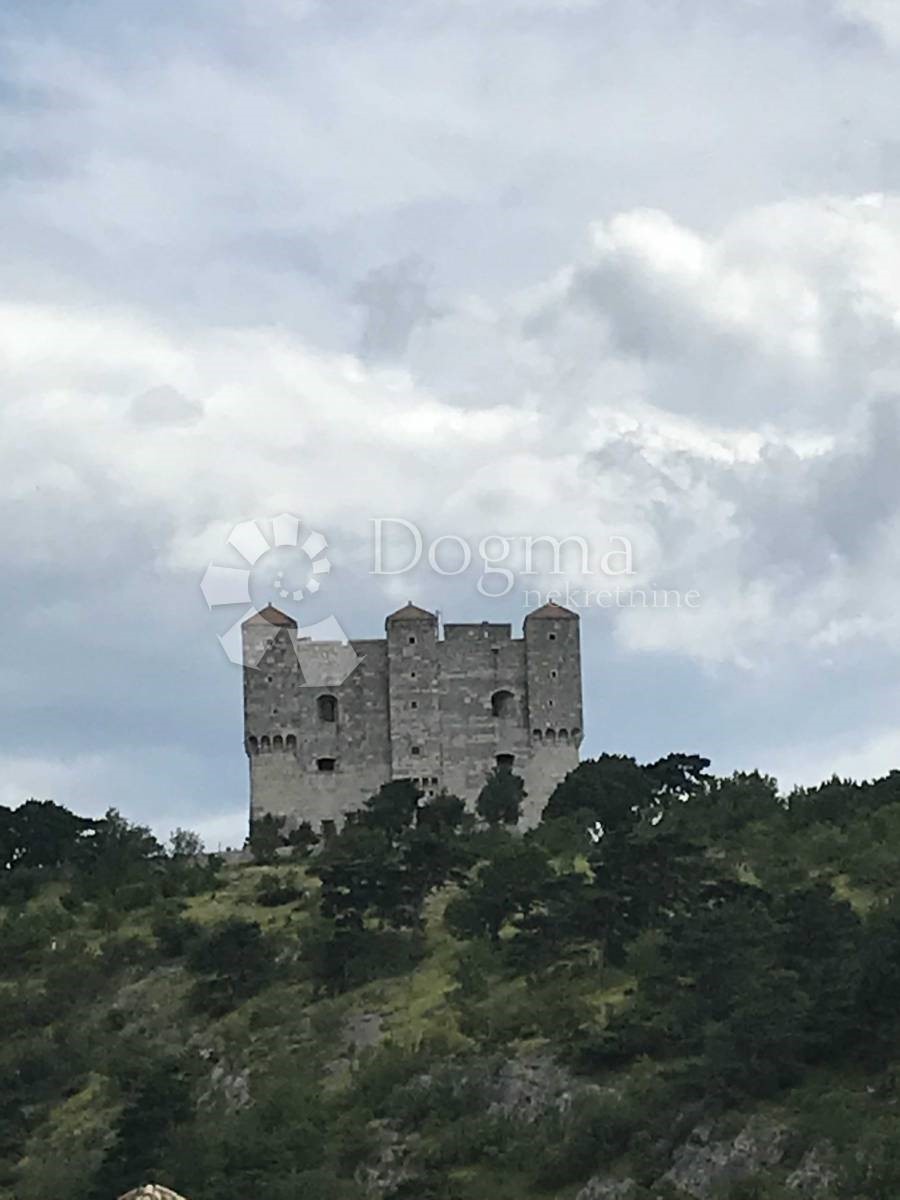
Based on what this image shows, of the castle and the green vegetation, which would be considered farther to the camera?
the castle

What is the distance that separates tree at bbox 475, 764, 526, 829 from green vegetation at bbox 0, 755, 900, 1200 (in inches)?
238

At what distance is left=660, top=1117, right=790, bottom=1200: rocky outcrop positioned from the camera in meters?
42.3

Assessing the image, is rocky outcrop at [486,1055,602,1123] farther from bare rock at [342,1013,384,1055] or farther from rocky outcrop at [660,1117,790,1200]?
bare rock at [342,1013,384,1055]

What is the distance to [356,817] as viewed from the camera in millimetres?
84375

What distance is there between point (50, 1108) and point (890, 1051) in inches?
800

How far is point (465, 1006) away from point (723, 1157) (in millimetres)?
12445

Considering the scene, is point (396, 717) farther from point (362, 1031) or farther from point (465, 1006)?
point (465, 1006)

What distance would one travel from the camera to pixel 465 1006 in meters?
54.6

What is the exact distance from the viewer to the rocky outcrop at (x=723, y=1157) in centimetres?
4231

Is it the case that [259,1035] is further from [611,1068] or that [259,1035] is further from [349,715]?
[349,715]

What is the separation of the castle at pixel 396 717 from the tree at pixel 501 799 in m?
1.50

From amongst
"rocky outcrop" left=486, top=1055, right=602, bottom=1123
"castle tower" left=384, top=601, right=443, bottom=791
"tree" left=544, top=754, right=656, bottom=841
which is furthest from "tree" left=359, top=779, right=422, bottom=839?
"rocky outcrop" left=486, top=1055, right=602, bottom=1123

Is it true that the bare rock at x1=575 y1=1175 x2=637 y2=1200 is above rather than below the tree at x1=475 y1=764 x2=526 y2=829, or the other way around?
below

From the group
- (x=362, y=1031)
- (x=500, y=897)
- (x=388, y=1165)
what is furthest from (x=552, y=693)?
(x=388, y=1165)
